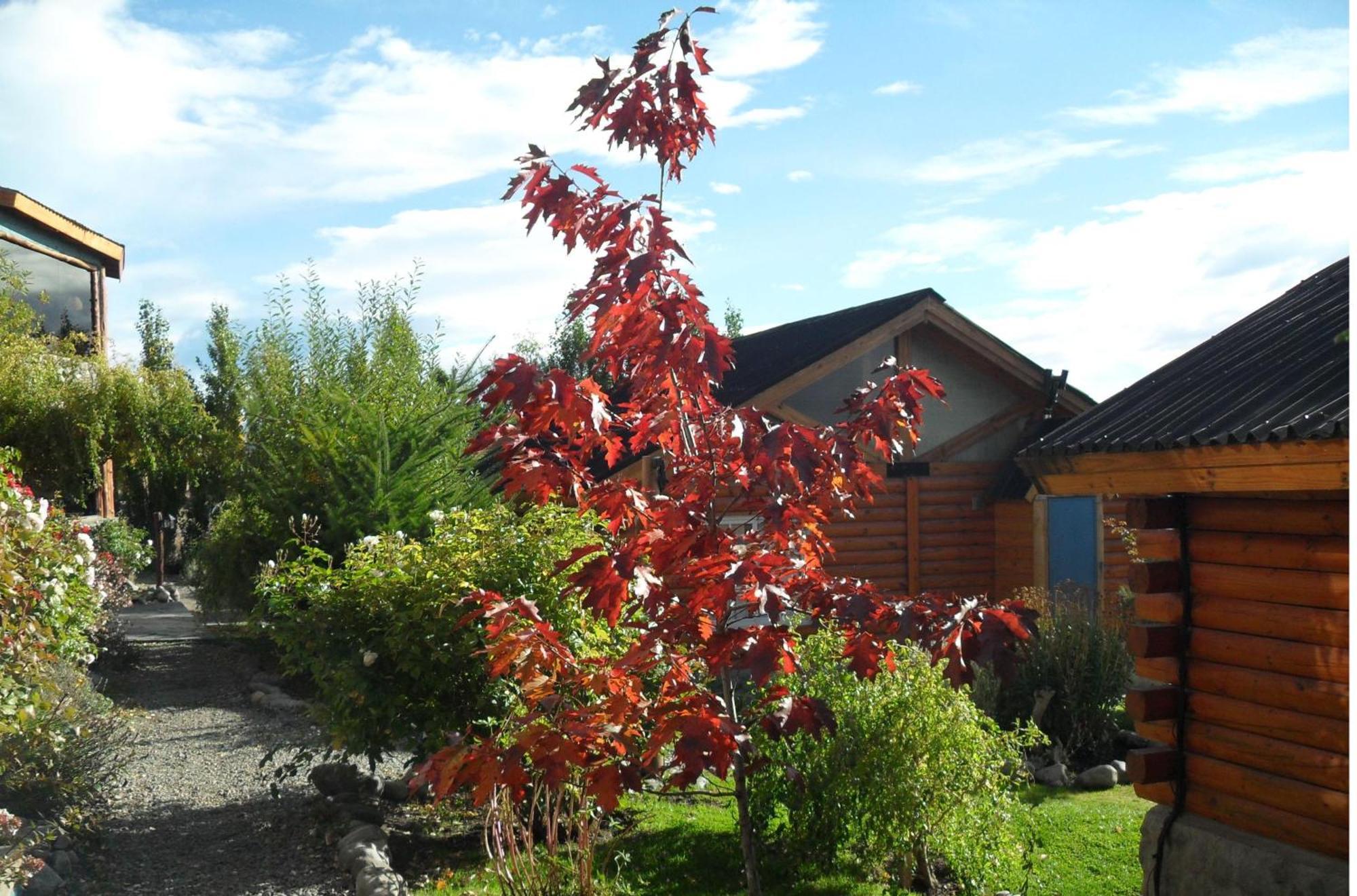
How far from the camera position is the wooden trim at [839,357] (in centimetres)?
1252

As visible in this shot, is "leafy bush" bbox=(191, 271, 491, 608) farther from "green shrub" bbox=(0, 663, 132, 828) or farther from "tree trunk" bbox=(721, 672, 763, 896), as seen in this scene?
"tree trunk" bbox=(721, 672, 763, 896)

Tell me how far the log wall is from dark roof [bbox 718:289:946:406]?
767 centimetres

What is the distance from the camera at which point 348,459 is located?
441 inches

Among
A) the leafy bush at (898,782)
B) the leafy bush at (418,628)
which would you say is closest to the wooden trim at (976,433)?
the leafy bush at (418,628)

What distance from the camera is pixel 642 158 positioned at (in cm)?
470

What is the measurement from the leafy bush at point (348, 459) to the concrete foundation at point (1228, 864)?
7.38 meters

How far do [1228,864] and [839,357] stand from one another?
867cm

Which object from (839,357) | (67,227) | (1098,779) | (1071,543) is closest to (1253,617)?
(1098,779)

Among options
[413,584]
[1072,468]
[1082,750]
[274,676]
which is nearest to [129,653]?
[274,676]

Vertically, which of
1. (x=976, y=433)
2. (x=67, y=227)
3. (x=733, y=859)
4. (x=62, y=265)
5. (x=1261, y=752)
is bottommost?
(x=733, y=859)

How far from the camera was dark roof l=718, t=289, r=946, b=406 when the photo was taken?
42.5 feet

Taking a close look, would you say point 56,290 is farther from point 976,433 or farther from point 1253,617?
point 1253,617

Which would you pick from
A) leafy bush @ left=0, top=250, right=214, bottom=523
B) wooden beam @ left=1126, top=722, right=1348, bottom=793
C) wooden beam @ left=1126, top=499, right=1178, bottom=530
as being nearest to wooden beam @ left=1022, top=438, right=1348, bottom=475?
wooden beam @ left=1126, top=499, right=1178, bottom=530

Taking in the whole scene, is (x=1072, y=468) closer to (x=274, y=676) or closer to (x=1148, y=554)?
(x=1148, y=554)
